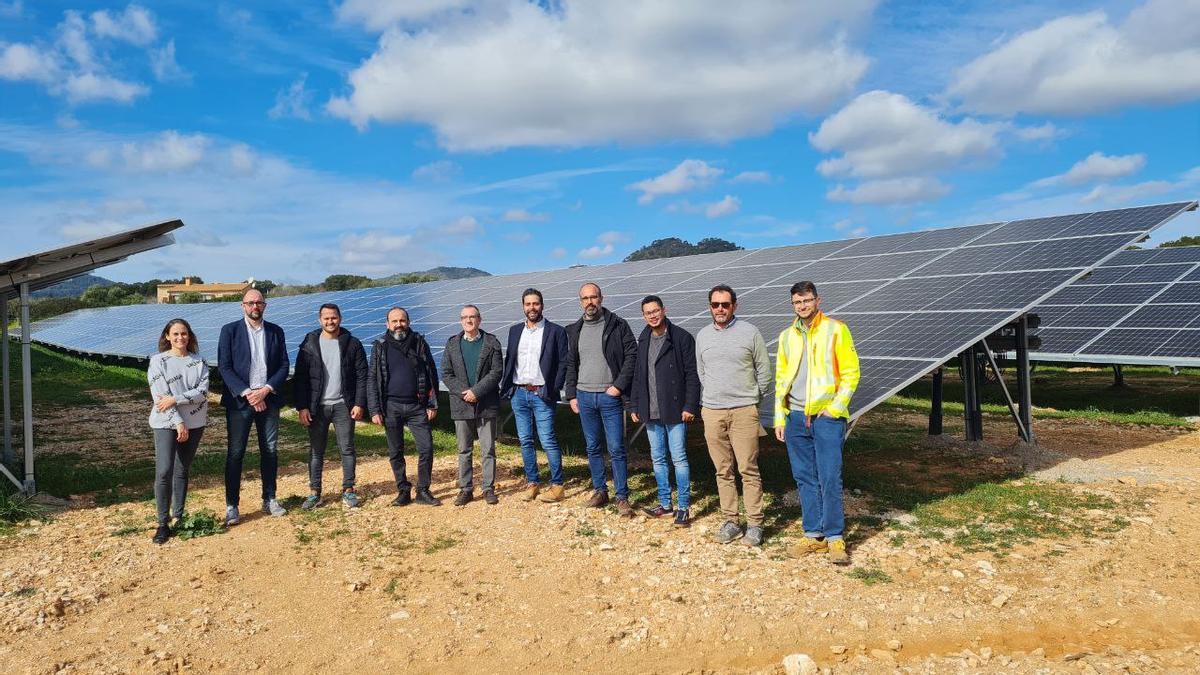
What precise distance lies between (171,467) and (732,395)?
5.07m

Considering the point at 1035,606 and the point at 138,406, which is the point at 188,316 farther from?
the point at 1035,606

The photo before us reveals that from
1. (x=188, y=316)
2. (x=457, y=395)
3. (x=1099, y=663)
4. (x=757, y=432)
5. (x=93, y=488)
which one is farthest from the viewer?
(x=188, y=316)

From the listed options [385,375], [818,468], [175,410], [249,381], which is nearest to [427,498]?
[385,375]

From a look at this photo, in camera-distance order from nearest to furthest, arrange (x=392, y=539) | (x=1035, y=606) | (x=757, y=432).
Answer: (x=1035, y=606)
(x=757, y=432)
(x=392, y=539)

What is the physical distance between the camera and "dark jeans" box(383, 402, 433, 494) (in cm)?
771

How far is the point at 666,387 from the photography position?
6.74m

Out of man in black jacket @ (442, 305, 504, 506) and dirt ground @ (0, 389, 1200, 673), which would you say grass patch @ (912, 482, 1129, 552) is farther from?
man in black jacket @ (442, 305, 504, 506)

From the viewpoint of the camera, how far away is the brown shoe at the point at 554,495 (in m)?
7.98

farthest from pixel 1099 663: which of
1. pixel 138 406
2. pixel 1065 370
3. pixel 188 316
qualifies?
pixel 188 316

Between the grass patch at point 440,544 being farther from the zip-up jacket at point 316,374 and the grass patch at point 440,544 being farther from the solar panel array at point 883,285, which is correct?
the solar panel array at point 883,285

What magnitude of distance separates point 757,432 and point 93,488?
25.3 ft

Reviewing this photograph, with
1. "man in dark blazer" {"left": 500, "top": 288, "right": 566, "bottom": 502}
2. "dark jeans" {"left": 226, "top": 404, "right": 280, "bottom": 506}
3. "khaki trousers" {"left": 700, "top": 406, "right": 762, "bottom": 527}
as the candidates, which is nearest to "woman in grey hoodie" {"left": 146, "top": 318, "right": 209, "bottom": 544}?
"dark jeans" {"left": 226, "top": 404, "right": 280, "bottom": 506}

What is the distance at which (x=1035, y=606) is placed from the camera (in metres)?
5.22

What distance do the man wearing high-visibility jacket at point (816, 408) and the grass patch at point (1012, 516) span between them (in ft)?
4.03
